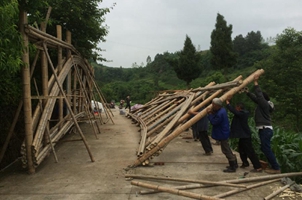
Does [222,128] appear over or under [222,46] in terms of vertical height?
under

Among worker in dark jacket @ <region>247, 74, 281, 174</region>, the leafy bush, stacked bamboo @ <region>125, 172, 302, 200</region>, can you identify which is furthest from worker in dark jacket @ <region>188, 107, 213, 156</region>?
stacked bamboo @ <region>125, 172, 302, 200</region>

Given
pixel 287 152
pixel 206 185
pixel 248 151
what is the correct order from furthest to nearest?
pixel 287 152 → pixel 248 151 → pixel 206 185

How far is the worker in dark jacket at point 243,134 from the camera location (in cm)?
519

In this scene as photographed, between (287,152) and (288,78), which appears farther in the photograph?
(288,78)

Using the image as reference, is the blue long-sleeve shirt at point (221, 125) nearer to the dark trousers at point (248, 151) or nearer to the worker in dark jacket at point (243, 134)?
the worker in dark jacket at point (243, 134)

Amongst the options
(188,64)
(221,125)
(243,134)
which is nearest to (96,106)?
(221,125)

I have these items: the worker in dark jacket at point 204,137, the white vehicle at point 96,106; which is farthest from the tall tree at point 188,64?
the worker in dark jacket at point 204,137

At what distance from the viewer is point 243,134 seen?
5262 mm

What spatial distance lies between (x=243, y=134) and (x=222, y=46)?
26.2 m

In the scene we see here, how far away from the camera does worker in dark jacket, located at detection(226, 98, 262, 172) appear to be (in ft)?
17.0

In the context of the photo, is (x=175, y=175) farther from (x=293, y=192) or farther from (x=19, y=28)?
(x=19, y=28)

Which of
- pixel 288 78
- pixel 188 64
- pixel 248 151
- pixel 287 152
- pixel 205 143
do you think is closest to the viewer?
pixel 248 151

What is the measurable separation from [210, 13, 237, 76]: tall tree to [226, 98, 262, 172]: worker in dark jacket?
2589 centimetres

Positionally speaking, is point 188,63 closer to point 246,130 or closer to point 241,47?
point 241,47
